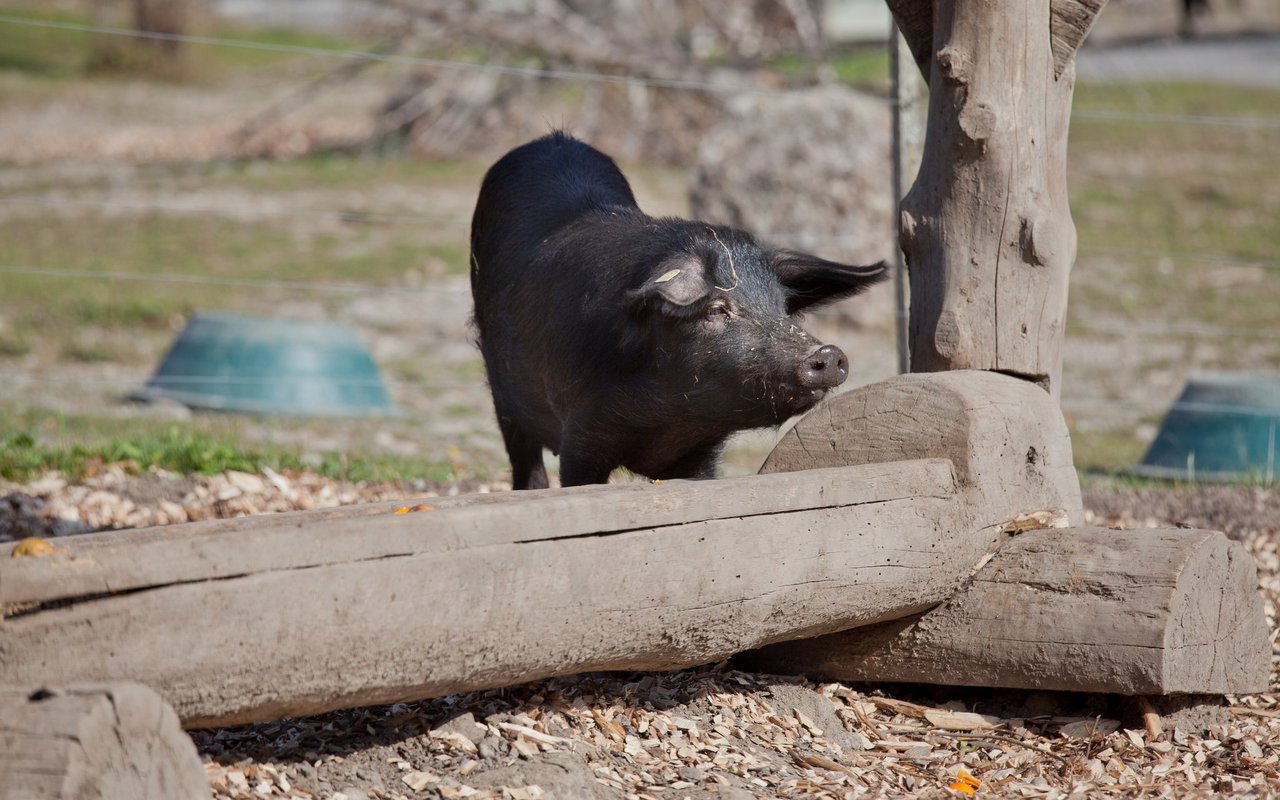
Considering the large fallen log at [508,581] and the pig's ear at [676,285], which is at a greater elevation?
the pig's ear at [676,285]

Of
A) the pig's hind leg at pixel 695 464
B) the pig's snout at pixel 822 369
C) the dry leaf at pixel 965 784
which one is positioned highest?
the pig's snout at pixel 822 369

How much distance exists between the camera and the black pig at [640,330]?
4273 millimetres

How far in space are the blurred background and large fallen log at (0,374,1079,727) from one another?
118 inches

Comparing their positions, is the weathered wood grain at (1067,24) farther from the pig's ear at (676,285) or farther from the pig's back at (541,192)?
the pig's back at (541,192)

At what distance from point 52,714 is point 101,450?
13.6 ft

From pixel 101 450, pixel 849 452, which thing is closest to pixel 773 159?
pixel 101 450

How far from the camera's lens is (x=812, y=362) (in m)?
4.11

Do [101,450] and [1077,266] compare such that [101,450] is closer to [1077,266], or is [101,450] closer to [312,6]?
[1077,266]

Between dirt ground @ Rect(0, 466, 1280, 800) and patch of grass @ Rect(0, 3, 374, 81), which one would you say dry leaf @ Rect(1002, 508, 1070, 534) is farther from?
patch of grass @ Rect(0, 3, 374, 81)

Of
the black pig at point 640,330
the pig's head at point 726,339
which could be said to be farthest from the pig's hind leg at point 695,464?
the pig's head at point 726,339

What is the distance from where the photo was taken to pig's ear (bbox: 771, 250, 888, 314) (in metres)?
4.62

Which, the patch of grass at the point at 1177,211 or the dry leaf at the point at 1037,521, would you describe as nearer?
the dry leaf at the point at 1037,521

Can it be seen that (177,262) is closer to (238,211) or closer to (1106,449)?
(238,211)

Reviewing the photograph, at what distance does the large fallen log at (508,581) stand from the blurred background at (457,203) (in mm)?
3004
